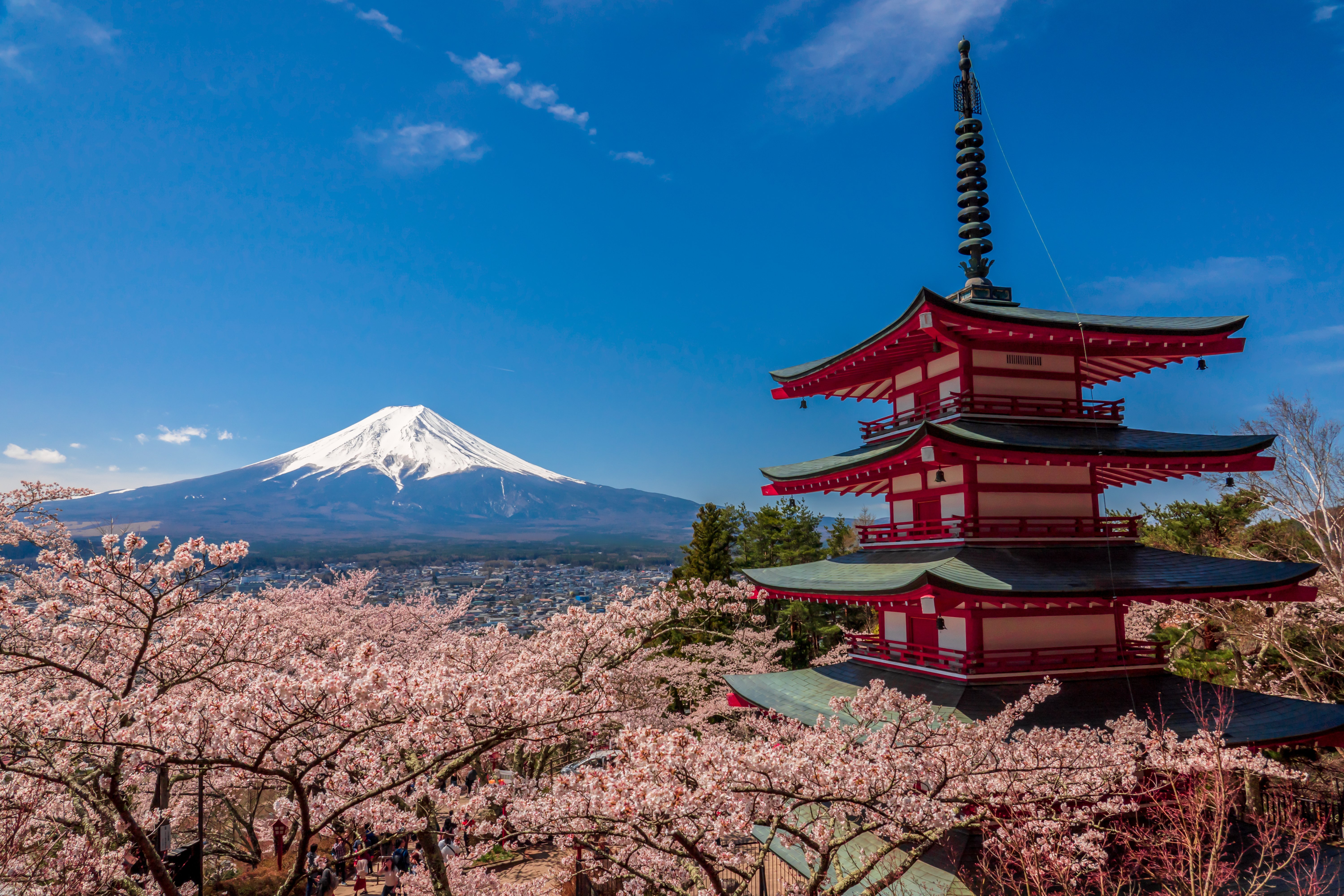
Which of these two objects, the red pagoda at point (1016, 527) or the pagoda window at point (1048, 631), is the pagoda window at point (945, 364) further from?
the pagoda window at point (1048, 631)

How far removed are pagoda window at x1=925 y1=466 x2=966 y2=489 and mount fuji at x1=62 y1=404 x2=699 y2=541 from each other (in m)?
69.8

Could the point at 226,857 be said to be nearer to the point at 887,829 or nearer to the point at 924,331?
the point at 887,829

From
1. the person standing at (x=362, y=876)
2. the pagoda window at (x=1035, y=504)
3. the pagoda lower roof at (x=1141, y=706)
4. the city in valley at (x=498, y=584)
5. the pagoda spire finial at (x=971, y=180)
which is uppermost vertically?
the pagoda spire finial at (x=971, y=180)

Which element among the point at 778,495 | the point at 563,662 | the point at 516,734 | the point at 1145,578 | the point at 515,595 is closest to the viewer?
the point at 516,734

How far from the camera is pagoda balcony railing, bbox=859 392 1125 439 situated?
32.0 ft

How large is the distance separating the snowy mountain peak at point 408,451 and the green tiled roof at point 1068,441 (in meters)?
113

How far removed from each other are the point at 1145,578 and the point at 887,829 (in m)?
5.57

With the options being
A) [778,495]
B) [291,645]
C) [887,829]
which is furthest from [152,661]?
[778,495]

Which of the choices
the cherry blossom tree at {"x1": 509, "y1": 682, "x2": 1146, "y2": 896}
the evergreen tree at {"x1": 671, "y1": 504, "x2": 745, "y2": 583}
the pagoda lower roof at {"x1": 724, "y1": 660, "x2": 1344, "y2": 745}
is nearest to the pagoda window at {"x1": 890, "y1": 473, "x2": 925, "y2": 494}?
the pagoda lower roof at {"x1": 724, "y1": 660, "x2": 1344, "y2": 745}

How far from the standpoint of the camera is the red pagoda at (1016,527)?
8.30 metres

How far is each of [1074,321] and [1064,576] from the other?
393cm

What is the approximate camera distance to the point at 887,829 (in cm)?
558

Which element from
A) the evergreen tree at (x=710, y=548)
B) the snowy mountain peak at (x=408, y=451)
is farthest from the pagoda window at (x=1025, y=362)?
the snowy mountain peak at (x=408, y=451)

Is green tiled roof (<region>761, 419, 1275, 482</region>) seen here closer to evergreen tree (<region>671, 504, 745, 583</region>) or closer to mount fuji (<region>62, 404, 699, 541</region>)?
evergreen tree (<region>671, 504, 745, 583</region>)
